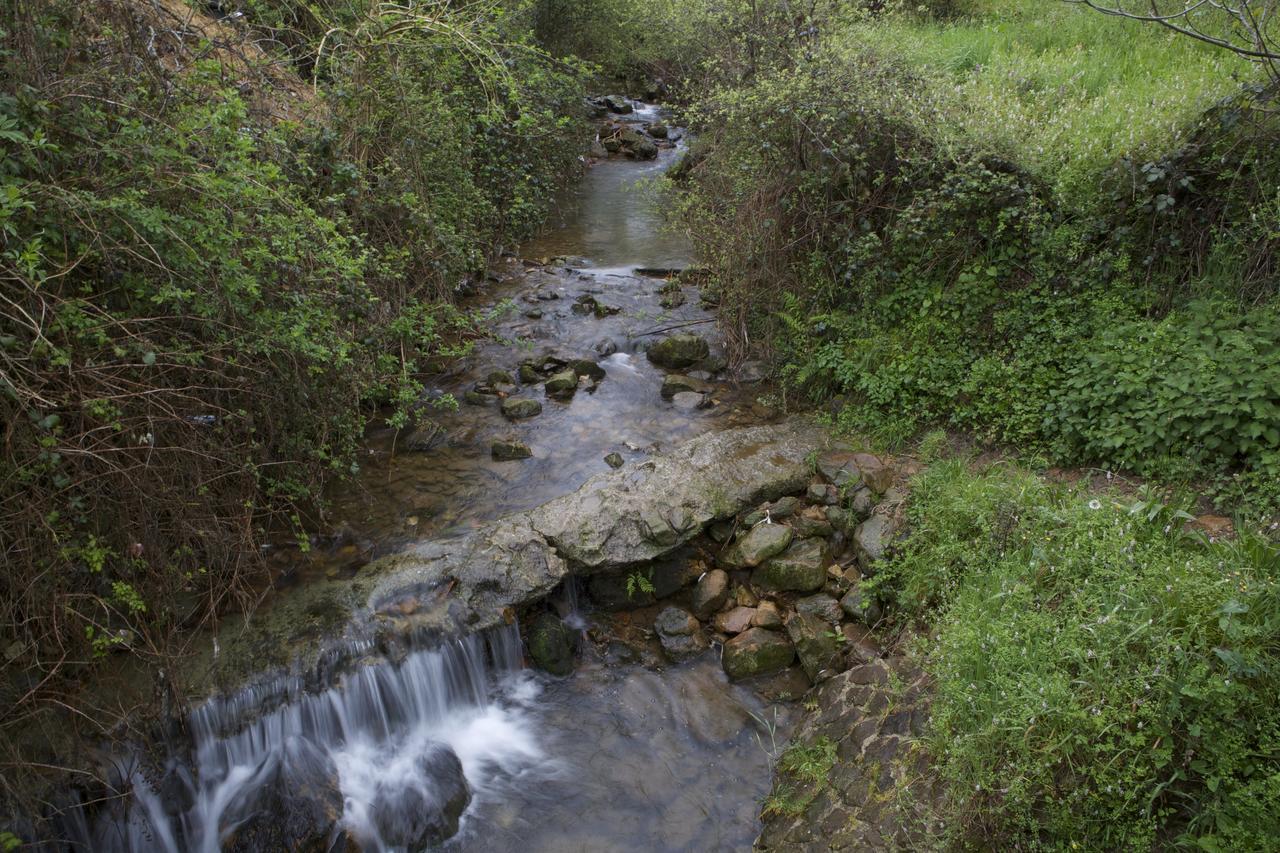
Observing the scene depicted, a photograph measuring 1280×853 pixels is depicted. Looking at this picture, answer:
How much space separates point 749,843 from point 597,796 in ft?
3.40

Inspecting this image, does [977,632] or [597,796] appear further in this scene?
[597,796]

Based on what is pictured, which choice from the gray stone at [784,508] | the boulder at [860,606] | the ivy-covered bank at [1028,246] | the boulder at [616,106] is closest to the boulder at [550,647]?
the gray stone at [784,508]

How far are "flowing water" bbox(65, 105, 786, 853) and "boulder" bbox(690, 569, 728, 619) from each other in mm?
349

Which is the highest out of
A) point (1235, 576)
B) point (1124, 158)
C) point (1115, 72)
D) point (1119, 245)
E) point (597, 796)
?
point (1115, 72)

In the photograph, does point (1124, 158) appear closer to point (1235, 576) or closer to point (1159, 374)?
point (1159, 374)

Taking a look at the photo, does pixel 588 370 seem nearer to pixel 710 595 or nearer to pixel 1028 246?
pixel 710 595

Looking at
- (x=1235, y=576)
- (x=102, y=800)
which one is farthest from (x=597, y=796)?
(x=1235, y=576)

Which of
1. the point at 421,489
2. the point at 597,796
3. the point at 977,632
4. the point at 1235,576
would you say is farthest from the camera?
the point at 421,489

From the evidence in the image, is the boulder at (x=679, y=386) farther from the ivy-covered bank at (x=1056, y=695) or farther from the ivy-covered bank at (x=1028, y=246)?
the ivy-covered bank at (x=1056, y=695)

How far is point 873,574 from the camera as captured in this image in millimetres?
5625

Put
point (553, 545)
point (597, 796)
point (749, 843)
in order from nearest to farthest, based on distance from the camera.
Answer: point (749, 843) < point (597, 796) < point (553, 545)

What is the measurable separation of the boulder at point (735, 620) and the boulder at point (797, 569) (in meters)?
0.26

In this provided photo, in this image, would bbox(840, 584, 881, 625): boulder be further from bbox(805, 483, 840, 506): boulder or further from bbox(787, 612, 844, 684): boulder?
bbox(805, 483, 840, 506): boulder

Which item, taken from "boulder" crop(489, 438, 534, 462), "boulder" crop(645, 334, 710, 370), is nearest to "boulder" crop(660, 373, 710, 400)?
"boulder" crop(645, 334, 710, 370)
